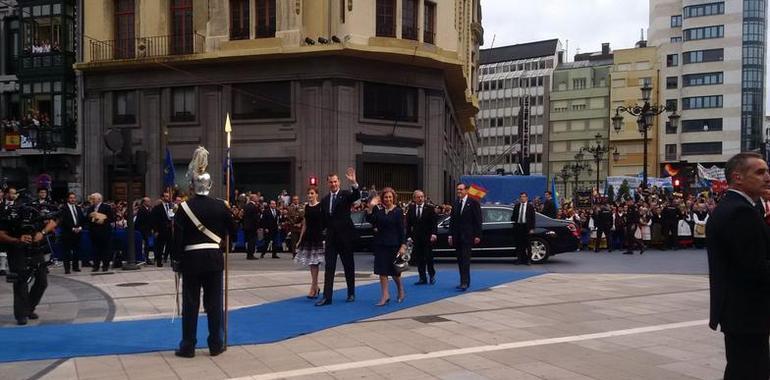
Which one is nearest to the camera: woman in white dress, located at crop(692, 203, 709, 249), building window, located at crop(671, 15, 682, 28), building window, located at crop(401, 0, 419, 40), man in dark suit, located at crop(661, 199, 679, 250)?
man in dark suit, located at crop(661, 199, 679, 250)

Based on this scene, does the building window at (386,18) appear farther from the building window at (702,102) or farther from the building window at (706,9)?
the building window at (706,9)

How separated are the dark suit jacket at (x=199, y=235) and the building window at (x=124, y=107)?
2597 centimetres

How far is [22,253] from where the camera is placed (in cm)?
874

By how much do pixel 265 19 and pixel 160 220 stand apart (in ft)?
49.5

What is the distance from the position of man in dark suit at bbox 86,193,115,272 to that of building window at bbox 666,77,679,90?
8352cm

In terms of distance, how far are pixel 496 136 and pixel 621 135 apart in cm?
3152

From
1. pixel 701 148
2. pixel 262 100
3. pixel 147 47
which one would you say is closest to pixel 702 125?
pixel 701 148

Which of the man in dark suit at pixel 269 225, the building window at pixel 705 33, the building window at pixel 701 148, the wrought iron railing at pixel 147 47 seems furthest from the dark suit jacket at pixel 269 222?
the building window at pixel 705 33

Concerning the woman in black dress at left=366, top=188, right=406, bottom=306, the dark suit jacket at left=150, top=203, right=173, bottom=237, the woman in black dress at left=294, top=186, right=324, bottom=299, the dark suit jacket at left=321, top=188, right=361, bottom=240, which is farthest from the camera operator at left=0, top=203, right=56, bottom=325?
the dark suit jacket at left=150, top=203, right=173, bottom=237

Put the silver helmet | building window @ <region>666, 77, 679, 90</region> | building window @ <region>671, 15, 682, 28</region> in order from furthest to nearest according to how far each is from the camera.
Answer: building window @ <region>671, 15, 682, 28</region>, building window @ <region>666, 77, 679, 90</region>, the silver helmet

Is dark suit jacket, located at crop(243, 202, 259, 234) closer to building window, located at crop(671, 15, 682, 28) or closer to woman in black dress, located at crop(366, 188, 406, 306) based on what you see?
woman in black dress, located at crop(366, 188, 406, 306)

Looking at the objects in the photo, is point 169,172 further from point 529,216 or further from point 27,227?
point 27,227

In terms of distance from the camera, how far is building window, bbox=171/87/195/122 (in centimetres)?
2986

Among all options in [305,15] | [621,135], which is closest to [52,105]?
[305,15]
